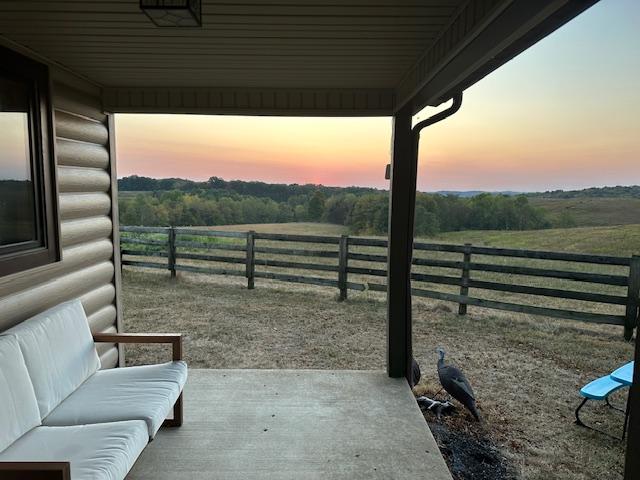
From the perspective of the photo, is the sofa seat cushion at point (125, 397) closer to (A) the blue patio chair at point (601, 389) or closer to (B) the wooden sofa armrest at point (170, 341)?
(B) the wooden sofa armrest at point (170, 341)

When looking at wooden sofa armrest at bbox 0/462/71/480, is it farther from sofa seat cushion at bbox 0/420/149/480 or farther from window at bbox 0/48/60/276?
window at bbox 0/48/60/276

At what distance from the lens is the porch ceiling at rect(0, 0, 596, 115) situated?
1.55 meters

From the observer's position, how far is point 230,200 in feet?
22.7

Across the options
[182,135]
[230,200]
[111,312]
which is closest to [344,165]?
[230,200]

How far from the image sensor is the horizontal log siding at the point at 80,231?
2262 millimetres

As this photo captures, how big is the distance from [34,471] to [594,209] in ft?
12.1

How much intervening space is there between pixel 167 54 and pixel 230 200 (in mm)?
4712

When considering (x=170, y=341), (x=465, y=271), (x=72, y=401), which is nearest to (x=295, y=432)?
(x=170, y=341)

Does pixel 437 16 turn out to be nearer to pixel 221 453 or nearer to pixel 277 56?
pixel 277 56

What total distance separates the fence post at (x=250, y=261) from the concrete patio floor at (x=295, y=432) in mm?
3129

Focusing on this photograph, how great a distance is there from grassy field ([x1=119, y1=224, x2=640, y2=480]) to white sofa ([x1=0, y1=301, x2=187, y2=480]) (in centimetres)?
161

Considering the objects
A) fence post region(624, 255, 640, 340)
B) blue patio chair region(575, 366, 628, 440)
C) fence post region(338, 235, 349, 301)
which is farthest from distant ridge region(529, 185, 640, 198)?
fence post region(338, 235, 349, 301)

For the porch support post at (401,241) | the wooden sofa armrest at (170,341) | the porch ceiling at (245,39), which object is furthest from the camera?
the porch support post at (401,241)

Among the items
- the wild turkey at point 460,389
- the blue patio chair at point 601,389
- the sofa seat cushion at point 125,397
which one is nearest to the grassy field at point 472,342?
the wild turkey at point 460,389
